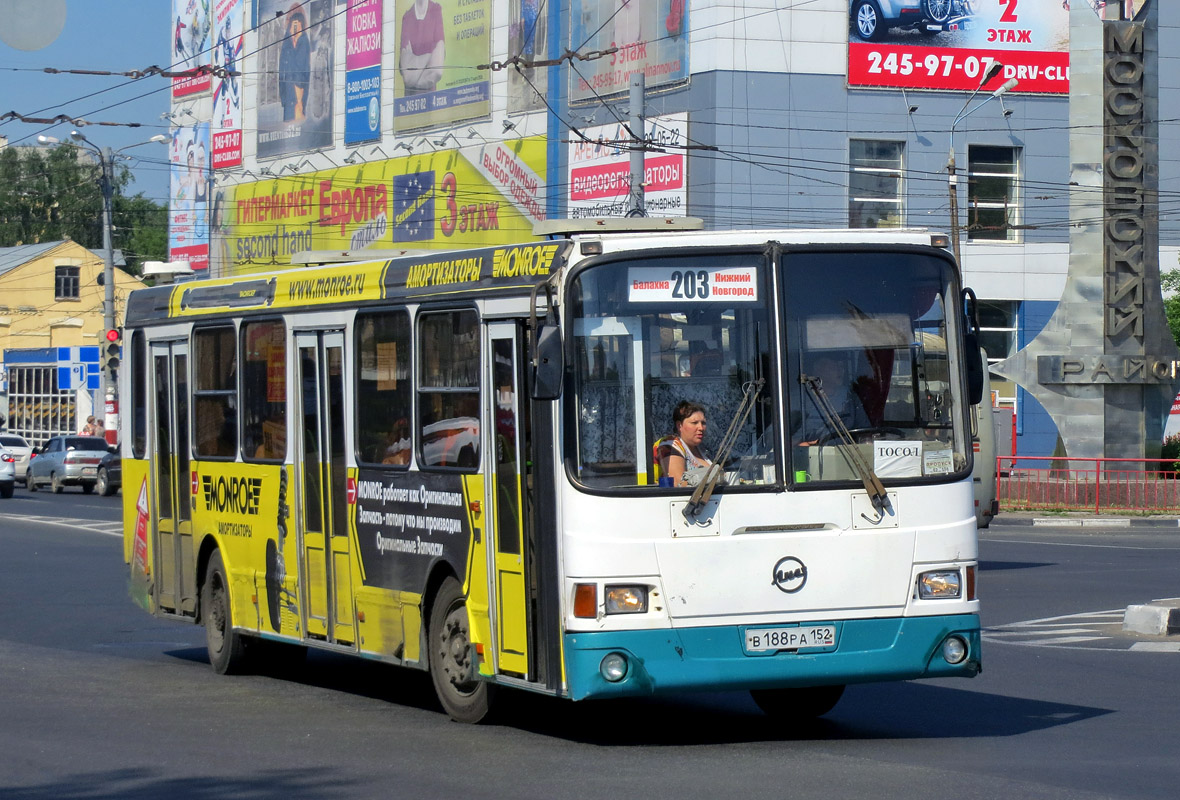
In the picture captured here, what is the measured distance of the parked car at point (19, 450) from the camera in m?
53.2

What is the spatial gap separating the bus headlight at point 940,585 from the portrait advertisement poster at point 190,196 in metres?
75.0

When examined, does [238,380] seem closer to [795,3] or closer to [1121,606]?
[1121,606]

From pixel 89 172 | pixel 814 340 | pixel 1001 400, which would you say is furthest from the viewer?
pixel 89 172

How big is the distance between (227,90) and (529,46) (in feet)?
87.6

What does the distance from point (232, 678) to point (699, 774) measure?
17.4 feet

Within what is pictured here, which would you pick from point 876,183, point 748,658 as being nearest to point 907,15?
point 876,183

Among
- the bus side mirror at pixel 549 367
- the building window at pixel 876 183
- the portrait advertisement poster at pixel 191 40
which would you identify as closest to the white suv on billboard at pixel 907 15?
the building window at pixel 876 183

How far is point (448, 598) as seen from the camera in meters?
10.1

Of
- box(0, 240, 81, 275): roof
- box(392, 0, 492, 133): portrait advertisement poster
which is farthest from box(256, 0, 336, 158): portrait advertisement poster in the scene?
box(0, 240, 81, 275): roof

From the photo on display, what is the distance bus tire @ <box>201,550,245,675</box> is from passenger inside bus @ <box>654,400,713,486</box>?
16.0 ft

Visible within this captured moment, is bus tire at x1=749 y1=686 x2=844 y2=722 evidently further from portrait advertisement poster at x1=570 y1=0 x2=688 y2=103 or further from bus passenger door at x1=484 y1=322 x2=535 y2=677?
portrait advertisement poster at x1=570 y1=0 x2=688 y2=103

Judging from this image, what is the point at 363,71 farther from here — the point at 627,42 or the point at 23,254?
the point at 23,254

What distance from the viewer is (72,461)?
48656 mm

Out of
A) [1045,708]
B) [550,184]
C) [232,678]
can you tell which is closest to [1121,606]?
[1045,708]
